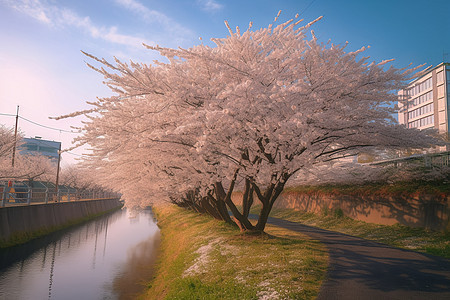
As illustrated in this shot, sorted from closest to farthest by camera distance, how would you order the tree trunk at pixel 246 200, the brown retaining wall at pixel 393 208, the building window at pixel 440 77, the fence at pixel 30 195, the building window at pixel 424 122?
the brown retaining wall at pixel 393 208 → the tree trunk at pixel 246 200 → the fence at pixel 30 195 → the building window at pixel 440 77 → the building window at pixel 424 122

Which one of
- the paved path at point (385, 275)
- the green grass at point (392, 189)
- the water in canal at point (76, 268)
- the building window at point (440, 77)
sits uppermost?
the building window at point (440, 77)

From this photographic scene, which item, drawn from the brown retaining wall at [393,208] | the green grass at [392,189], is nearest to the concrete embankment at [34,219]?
the brown retaining wall at [393,208]

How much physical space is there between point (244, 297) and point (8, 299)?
35.1 ft

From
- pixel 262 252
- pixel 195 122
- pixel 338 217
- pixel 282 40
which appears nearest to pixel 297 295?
pixel 262 252

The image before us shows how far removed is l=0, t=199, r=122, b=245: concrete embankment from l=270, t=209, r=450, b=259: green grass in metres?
21.2

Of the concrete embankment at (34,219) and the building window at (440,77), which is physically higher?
the building window at (440,77)

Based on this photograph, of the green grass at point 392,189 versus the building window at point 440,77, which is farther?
the building window at point 440,77

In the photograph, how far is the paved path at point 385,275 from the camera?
6.80m

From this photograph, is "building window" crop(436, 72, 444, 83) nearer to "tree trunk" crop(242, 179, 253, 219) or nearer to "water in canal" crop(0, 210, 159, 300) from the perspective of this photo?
"water in canal" crop(0, 210, 159, 300)

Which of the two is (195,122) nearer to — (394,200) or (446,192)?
(446,192)

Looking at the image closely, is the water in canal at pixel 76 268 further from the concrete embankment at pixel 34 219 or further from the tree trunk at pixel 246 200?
the tree trunk at pixel 246 200

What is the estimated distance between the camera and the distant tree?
9406 mm

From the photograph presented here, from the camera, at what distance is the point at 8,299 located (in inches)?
481

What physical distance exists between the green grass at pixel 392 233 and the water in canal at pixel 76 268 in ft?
38.1
